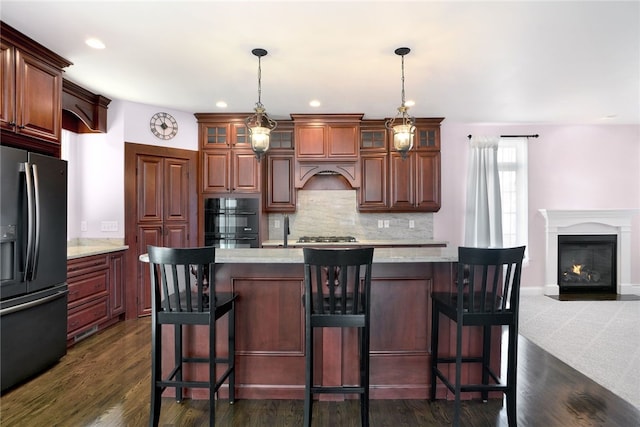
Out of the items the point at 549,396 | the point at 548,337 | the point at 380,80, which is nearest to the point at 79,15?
the point at 380,80

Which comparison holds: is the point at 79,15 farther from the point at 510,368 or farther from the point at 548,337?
the point at 548,337

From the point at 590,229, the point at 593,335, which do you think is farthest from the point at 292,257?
the point at 590,229

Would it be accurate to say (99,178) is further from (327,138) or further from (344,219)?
(344,219)

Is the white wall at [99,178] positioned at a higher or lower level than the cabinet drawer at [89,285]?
higher

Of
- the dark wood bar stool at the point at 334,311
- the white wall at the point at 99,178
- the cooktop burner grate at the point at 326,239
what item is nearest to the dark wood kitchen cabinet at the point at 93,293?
the white wall at the point at 99,178

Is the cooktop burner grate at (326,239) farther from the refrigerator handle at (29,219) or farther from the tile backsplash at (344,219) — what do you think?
the refrigerator handle at (29,219)

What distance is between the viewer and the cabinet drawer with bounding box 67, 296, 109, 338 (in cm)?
318

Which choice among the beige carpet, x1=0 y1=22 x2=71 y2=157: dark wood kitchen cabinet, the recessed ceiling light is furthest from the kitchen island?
the recessed ceiling light

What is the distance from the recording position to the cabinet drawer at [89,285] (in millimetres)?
3211

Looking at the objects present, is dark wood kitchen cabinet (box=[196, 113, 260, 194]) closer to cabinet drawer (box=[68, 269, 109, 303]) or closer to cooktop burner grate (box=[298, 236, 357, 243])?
cooktop burner grate (box=[298, 236, 357, 243])

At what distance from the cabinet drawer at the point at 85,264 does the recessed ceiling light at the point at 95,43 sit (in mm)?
1977

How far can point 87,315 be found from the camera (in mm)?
3391

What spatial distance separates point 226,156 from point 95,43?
2136 millimetres

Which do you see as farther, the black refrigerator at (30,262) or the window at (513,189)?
Result: the window at (513,189)
